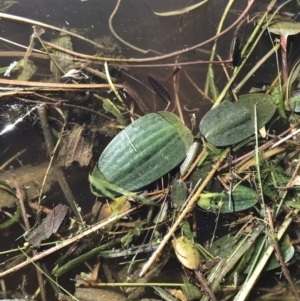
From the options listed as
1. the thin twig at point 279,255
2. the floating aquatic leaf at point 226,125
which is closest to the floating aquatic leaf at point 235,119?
the floating aquatic leaf at point 226,125

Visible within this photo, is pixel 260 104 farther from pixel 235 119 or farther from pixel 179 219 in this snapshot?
pixel 179 219

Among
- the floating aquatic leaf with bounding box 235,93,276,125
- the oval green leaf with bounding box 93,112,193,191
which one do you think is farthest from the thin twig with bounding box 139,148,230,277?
the floating aquatic leaf with bounding box 235,93,276,125

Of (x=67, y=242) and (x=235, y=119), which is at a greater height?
(x=235, y=119)

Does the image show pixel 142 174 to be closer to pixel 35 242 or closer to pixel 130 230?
pixel 130 230

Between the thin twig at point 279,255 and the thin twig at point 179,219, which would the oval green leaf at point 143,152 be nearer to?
the thin twig at point 179,219


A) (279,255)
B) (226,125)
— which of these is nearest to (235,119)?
(226,125)

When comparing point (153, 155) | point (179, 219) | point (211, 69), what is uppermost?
point (211, 69)

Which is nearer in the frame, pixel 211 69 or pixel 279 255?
pixel 279 255

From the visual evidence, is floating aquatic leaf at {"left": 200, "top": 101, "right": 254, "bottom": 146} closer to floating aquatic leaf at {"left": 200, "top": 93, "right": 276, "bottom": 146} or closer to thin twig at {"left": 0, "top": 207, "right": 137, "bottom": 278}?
floating aquatic leaf at {"left": 200, "top": 93, "right": 276, "bottom": 146}
